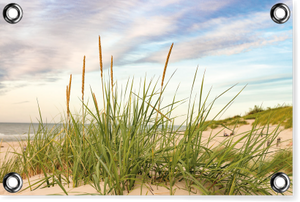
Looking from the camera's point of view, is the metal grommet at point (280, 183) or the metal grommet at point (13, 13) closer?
the metal grommet at point (280, 183)

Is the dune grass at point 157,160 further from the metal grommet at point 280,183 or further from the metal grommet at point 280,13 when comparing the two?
the metal grommet at point 280,13

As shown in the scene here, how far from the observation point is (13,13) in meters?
1.80

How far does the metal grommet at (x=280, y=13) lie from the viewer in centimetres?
172

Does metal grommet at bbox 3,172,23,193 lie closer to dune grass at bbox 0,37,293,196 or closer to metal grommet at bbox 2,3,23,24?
dune grass at bbox 0,37,293,196

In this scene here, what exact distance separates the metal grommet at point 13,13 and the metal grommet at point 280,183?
230 cm

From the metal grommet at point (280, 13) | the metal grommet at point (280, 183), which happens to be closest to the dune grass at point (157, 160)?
the metal grommet at point (280, 183)

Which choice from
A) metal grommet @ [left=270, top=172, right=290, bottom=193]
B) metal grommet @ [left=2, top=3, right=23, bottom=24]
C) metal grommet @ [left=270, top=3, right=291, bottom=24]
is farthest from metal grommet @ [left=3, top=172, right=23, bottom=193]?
metal grommet @ [left=270, top=3, right=291, bottom=24]

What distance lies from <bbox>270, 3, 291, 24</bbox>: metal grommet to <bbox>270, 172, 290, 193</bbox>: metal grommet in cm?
116

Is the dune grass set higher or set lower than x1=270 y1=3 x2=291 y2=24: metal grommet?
lower

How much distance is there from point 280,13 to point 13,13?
2.14 metres

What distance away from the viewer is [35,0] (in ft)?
5.92

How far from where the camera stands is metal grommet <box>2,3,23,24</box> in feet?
5.90

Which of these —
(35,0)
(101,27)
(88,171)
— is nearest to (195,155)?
(88,171)

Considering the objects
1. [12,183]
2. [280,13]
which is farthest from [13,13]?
[280,13]
